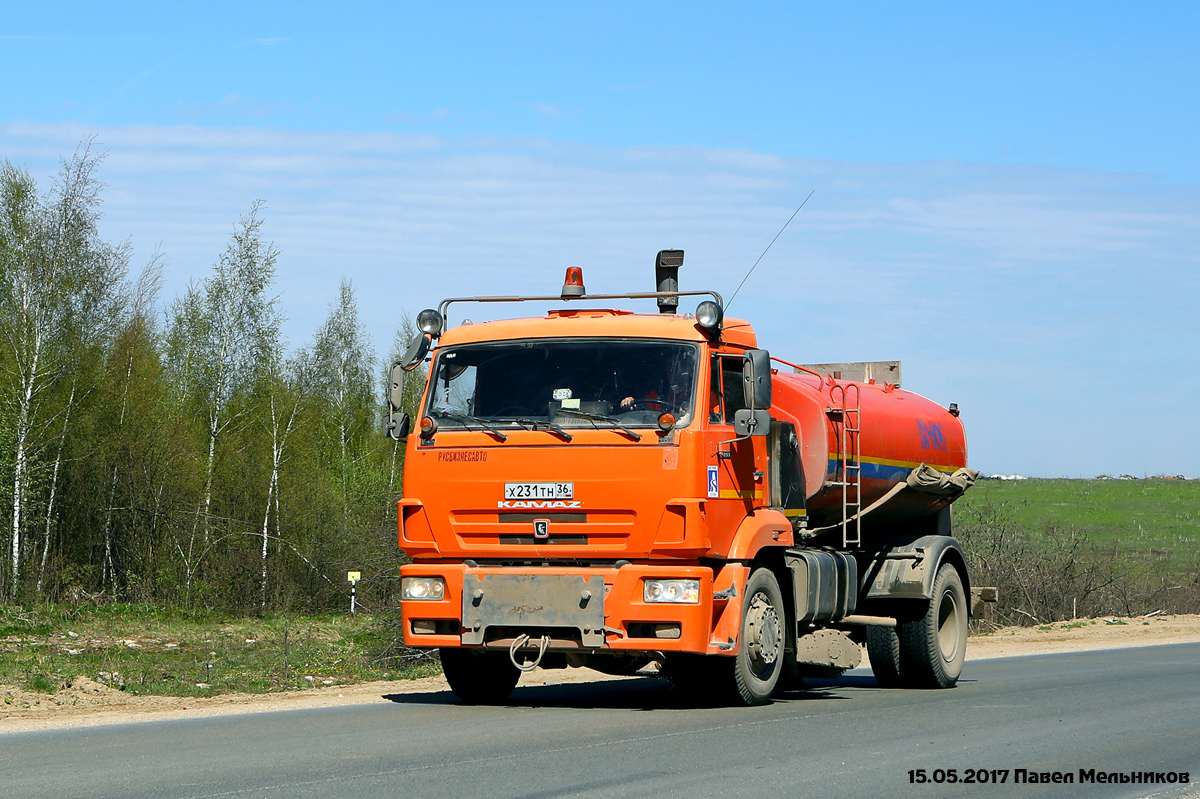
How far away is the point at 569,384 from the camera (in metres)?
10.8

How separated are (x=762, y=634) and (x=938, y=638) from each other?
406 centimetres

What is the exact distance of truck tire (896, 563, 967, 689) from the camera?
14.2 metres

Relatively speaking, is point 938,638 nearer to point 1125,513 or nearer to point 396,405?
point 396,405

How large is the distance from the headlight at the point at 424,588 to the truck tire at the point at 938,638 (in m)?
5.88

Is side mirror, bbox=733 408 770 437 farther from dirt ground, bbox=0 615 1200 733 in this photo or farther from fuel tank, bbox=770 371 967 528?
dirt ground, bbox=0 615 1200 733

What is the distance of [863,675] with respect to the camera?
17.3m

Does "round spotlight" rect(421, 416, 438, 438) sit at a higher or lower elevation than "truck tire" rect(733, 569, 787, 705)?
higher

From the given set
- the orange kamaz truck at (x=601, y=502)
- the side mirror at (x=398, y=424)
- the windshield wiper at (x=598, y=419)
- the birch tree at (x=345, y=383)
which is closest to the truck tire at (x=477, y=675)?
the orange kamaz truck at (x=601, y=502)

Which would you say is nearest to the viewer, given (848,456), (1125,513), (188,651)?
(848,456)

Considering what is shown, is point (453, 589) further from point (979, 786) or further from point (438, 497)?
point (979, 786)

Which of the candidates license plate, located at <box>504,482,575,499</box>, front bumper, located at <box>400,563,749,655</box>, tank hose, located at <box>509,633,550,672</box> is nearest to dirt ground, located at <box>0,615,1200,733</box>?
front bumper, located at <box>400,563,749,655</box>

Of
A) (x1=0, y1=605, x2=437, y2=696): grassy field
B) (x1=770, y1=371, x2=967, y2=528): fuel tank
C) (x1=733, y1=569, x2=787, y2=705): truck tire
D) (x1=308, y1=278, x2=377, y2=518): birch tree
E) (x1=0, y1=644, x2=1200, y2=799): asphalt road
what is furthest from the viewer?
(x1=308, y1=278, x2=377, y2=518): birch tree

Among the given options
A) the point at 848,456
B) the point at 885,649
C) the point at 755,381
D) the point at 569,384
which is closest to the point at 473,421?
the point at 569,384

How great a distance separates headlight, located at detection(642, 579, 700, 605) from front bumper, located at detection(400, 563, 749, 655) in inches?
1.4
